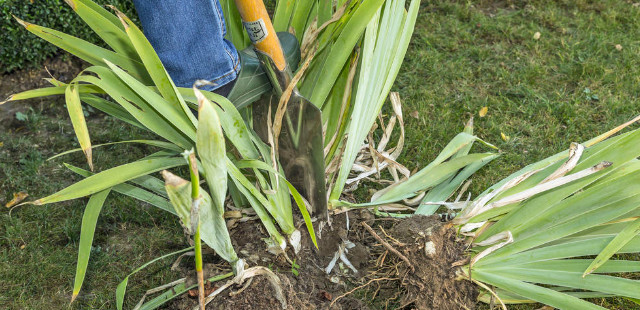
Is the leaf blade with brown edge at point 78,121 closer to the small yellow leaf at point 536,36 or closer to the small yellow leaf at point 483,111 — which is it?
the small yellow leaf at point 483,111

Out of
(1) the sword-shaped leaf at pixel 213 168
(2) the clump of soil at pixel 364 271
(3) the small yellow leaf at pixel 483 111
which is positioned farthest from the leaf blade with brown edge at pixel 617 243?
(3) the small yellow leaf at pixel 483 111

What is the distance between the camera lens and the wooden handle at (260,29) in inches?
58.2

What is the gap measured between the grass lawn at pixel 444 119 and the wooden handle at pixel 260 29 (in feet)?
2.83

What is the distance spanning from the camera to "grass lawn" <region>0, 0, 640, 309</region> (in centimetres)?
197

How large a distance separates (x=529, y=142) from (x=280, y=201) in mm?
1322

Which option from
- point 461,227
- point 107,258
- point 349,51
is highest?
point 349,51

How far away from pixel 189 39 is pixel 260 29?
239 millimetres

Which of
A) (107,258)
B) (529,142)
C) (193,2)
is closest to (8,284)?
(107,258)

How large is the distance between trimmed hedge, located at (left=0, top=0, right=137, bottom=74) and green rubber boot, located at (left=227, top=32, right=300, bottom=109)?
1475 millimetres

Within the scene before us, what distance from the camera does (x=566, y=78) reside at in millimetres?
2816

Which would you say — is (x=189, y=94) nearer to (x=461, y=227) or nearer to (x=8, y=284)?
(x=461, y=227)

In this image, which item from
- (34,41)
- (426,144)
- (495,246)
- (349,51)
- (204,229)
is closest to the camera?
(204,229)

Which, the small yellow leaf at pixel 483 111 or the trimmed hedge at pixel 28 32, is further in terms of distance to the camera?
the trimmed hedge at pixel 28 32

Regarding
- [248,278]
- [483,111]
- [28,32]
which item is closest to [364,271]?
[248,278]
